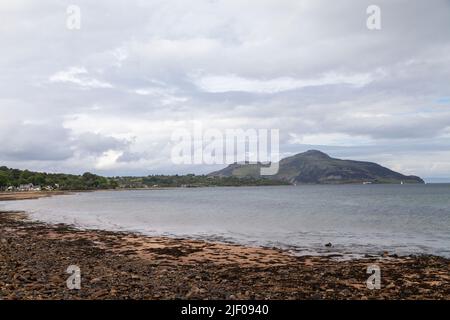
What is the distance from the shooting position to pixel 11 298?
1353 cm

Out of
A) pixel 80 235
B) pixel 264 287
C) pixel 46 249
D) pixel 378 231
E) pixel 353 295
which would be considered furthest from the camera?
pixel 378 231

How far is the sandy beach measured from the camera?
15438mm

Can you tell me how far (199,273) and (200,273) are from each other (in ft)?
0.18

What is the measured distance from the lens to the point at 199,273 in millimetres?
20094

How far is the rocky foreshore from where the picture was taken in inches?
608

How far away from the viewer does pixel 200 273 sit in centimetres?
2011

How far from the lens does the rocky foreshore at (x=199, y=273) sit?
15438mm

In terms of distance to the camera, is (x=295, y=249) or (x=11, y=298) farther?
(x=295, y=249)
